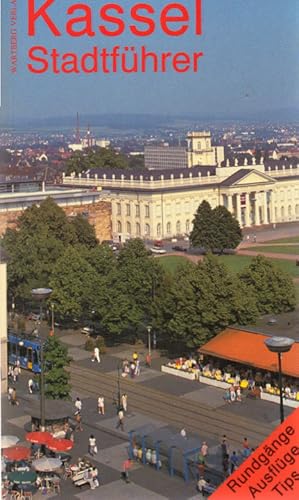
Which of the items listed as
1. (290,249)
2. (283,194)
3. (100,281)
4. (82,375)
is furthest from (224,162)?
(82,375)

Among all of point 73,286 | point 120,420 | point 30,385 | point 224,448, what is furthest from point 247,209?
point 224,448

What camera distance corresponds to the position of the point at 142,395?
10.6 m

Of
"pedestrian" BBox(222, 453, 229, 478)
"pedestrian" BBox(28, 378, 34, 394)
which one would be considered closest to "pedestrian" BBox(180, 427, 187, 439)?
"pedestrian" BBox(222, 453, 229, 478)

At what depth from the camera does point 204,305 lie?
1166 centimetres

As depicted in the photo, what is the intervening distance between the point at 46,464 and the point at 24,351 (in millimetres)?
4754

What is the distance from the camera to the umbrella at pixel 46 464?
7.10m

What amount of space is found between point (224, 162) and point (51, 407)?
15.8 m

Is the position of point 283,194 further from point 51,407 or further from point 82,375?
point 51,407

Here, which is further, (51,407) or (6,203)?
(6,203)

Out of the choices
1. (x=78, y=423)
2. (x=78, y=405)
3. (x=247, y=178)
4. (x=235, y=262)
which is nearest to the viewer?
(x=78, y=423)

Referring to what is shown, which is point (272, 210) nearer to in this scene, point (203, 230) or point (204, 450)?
point (203, 230)

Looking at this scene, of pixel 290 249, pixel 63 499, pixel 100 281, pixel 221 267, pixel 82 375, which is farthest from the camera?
pixel 290 249

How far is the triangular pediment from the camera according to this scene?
73.8 feet

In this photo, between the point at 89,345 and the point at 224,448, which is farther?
the point at 89,345
